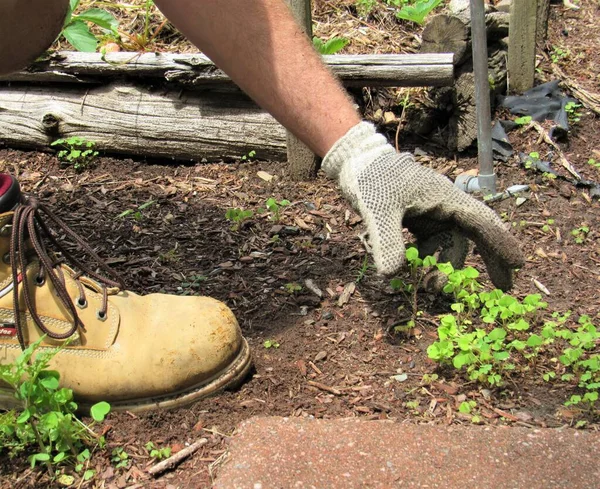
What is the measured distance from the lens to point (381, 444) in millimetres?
1799

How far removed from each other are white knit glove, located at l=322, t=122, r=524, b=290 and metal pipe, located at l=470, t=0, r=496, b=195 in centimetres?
111

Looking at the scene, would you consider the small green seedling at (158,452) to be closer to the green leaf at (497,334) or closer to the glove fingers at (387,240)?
the glove fingers at (387,240)

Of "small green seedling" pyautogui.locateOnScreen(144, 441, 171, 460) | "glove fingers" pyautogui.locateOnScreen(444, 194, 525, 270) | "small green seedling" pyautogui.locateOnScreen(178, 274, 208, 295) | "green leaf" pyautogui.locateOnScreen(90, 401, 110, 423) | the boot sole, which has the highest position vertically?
"glove fingers" pyautogui.locateOnScreen(444, 194, 525, 270)

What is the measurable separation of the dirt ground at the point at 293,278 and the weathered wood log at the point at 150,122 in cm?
12

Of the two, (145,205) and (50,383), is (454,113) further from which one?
(50,383)

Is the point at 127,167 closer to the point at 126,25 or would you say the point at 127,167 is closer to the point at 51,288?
the point at 126,25

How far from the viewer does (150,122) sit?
3766 mm

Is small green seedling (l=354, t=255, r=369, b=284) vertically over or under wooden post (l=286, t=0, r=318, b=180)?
under

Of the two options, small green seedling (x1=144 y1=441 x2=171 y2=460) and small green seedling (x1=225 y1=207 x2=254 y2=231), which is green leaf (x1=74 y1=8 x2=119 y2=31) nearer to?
small green seedling (x1=225 y1=207 x2=254 y2=231)

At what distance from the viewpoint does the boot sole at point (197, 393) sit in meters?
1.99

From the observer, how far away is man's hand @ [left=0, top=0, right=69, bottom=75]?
230cm

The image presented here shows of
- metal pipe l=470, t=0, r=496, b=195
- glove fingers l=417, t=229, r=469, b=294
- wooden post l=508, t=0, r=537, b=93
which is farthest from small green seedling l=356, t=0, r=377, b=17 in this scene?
glove fingers l=417, t=229, r=469, b=294

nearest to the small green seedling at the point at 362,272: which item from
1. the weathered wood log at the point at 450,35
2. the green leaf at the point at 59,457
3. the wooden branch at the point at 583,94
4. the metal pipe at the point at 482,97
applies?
the metal pipe at the point at 482,97

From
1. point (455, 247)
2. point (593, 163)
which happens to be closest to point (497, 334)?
point (455, 247)
